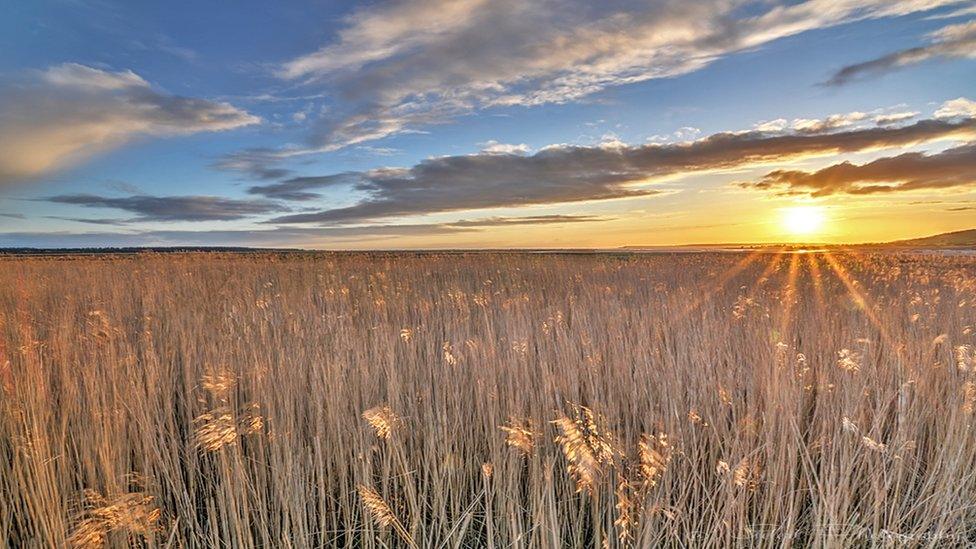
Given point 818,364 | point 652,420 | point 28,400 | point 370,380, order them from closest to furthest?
point 652,420
point 28,400
point 370,380
point 818,364

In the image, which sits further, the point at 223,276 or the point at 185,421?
the point at 223,276

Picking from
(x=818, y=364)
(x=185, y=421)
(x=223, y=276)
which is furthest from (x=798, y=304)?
(x=223, y=276)

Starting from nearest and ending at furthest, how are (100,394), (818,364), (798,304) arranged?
(100,394) → (818,364) → (798,304)

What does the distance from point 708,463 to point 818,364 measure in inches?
78.0

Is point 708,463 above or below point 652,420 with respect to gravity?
below

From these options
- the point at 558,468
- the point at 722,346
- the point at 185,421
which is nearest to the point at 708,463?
the point at 558,468

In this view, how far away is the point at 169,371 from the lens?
4391 millimetres

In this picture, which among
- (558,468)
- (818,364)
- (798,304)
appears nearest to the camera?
(558,468)

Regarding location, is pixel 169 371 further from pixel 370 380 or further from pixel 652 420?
pixel 652 420

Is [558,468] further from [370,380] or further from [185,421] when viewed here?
[185,421]

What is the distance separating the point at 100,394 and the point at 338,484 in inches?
67.2

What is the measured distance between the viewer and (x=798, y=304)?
7754mm

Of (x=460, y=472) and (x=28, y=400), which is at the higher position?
(x=28, y=400)

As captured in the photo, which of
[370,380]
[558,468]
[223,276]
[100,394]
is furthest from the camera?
[223,276]
